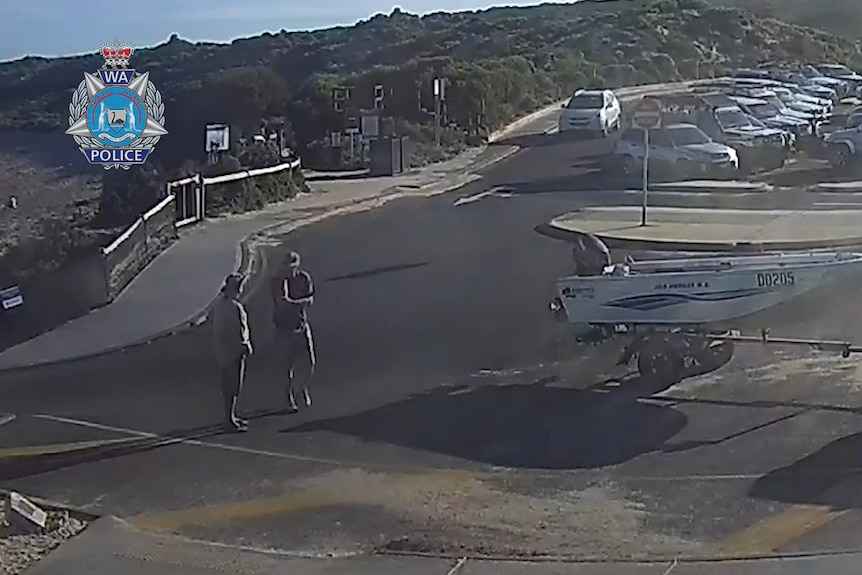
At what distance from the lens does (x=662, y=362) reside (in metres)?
13.7

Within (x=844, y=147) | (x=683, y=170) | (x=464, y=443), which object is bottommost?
(x=464, y=443)

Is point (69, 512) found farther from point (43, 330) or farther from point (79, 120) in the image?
point (79, 120)

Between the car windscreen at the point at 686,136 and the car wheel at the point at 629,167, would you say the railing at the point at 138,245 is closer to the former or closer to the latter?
the car wheel at the point at 629,167

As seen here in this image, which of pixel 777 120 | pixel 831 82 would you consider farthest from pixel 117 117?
pixel 831 82

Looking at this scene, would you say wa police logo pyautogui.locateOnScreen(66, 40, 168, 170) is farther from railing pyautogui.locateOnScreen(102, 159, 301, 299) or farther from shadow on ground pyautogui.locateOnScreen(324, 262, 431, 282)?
shadow on ground pyautogui.locateOnScreen(324, 262, 431, 282)

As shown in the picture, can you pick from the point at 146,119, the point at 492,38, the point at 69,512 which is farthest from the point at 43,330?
the point at 492,38

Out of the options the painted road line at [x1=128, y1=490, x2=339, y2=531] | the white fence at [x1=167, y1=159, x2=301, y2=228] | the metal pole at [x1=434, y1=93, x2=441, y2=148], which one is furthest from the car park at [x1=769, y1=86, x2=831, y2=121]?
the painted road line at [x1=128, y1=490, x2=339, y2=531]

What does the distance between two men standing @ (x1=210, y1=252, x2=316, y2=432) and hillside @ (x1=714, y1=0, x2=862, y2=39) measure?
87.9m

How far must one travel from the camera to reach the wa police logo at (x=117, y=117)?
38.0 metres

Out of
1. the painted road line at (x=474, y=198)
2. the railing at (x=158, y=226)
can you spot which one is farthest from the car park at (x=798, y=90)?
the railing at (x=158, y=226)

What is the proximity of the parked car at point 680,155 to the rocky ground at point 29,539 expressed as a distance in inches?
988

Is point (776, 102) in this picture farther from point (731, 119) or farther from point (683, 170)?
point (683, 170)

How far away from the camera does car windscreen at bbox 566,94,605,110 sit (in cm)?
4778

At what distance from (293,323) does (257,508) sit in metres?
3.44
